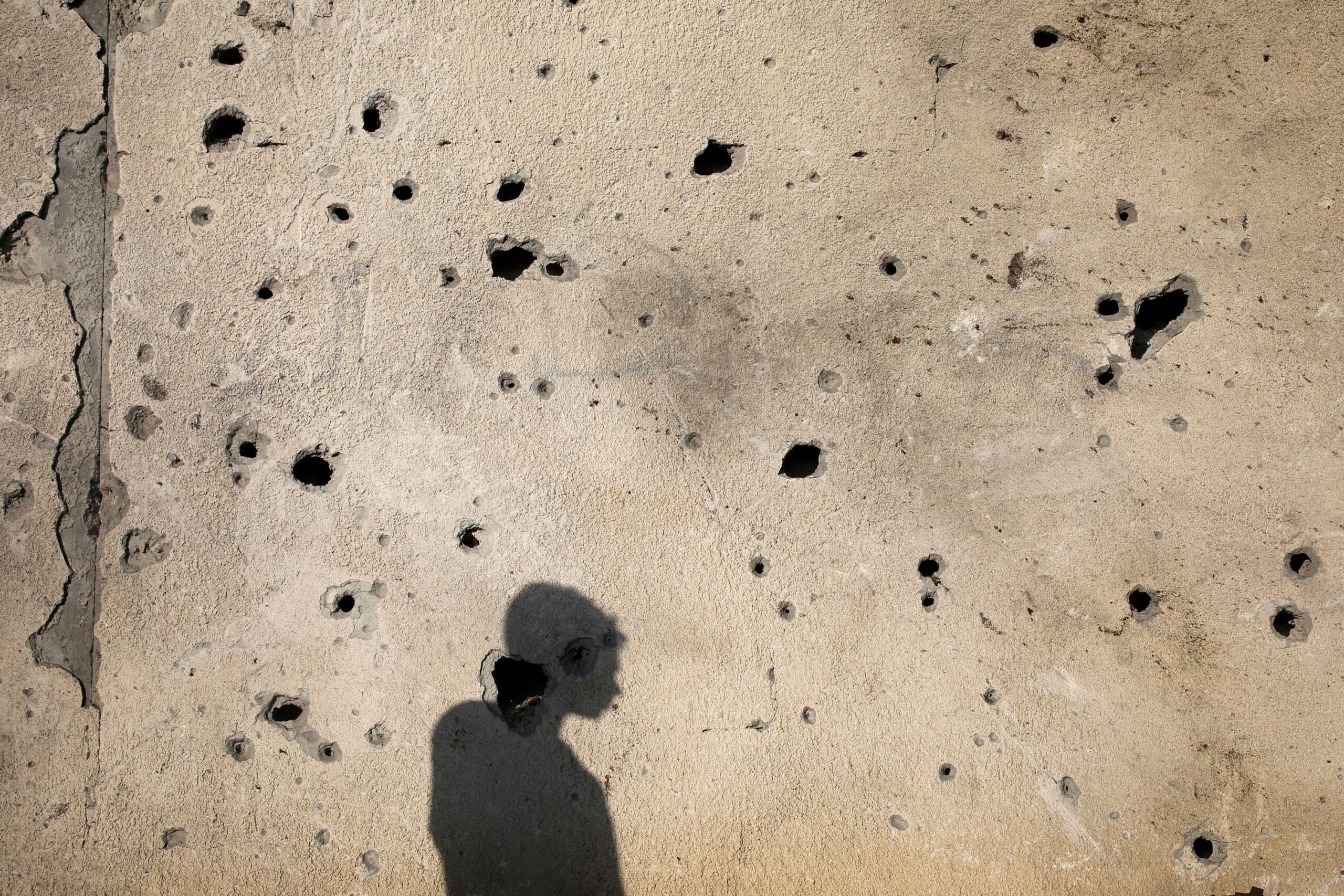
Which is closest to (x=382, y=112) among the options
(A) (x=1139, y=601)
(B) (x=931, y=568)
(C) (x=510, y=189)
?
(C) (x=510, y=189)

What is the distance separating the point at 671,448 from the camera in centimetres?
263

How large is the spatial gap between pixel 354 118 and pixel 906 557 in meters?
2.48

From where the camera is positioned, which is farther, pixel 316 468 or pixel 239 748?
pixel 316 468

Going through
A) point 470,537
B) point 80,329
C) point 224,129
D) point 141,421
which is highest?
point 224,129

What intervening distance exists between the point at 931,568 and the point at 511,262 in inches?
72.9

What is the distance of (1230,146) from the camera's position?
105 inches

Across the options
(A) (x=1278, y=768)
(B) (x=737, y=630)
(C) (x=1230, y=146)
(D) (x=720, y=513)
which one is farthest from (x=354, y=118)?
(A) (x=1278, y=768)

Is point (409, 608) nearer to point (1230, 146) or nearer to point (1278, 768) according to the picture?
point (1278, 768)

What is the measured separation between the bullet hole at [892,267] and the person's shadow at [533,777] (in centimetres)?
156

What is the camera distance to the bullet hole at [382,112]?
268 centimetres

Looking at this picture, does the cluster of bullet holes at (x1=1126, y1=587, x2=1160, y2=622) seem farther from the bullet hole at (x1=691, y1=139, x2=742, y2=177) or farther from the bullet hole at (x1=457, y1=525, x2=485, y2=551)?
the bullet hole at (x1=457, y1=525, x2=485, y2=551)

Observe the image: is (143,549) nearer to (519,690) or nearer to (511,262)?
(519,690)

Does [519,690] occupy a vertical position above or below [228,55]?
below

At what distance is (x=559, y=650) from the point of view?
260 centimetres
